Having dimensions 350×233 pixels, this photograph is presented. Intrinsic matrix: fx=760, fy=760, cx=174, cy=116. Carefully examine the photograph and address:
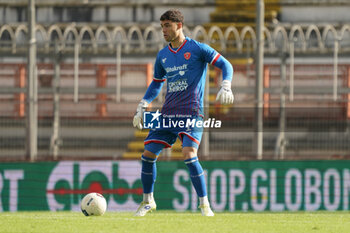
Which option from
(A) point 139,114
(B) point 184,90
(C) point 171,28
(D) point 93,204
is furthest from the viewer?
(A) point 139,114

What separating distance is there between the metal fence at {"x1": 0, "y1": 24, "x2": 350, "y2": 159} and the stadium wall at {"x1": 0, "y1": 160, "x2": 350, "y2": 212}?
0.86ft

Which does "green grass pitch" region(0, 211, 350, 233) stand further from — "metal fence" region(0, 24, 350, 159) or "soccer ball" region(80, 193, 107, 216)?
"metal fence" region(0, 24, 350, 159)

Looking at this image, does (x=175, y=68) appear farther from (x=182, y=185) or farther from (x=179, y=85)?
(x=182, y=185)

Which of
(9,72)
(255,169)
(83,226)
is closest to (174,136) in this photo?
(83,226)

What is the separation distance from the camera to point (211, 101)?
1302 cm

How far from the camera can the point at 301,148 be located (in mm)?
13242

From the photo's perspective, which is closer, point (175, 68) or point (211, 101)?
point (175, 68)

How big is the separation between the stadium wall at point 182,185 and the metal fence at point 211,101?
263 mm

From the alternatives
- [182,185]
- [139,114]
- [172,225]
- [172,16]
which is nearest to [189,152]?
[139,114]

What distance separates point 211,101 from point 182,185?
152 cm

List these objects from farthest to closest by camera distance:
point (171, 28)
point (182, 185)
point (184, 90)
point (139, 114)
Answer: point (182, 185) < point (139, 114) < point (184, 90) < point (171, 28)

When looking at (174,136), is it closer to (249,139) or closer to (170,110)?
(170,110)

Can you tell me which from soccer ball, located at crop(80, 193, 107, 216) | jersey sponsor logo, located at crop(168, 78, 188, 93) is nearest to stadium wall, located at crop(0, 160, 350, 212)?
soccer ball, located at crop(80, 193, 107, 216)

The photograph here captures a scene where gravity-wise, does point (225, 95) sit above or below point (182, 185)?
above
